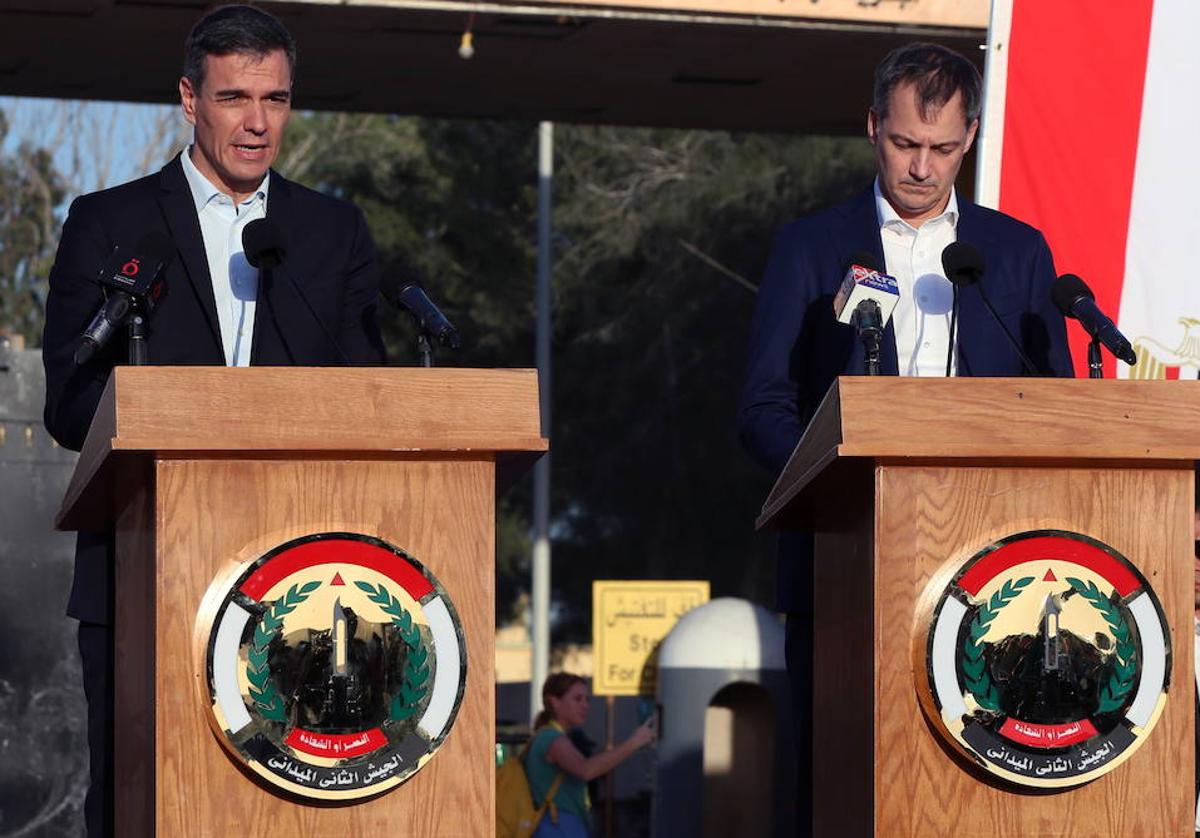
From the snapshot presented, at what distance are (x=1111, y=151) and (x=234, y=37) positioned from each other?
3.39 metres

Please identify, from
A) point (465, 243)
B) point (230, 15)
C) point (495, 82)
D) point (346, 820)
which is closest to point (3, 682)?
point (230, 15)

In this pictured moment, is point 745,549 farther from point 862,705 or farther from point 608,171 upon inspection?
point 862,705

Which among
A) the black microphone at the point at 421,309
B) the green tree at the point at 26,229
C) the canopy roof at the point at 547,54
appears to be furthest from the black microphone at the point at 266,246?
the green tree at the point at 26,229

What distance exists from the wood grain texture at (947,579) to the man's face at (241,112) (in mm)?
1682

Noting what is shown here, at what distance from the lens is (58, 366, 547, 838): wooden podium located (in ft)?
11.7

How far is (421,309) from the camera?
4199 millimetres

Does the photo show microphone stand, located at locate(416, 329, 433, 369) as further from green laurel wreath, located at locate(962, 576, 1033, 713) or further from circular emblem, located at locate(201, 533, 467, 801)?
green laurel wreath, located at locate(962, 576, 1033, 713)

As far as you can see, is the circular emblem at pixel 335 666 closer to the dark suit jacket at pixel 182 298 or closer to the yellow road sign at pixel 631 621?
the dark suit jacket at pixel 182 298

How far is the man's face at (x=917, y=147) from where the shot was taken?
4.91 metres

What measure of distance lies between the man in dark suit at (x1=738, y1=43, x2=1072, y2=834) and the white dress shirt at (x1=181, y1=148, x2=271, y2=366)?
43.8 inches

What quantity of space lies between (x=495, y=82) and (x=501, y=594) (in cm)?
2005

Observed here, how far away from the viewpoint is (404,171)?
107 feet

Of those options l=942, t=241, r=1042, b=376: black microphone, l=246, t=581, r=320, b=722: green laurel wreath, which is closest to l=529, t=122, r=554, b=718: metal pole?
l=942, t=241, r=1042, b=376: black microphone

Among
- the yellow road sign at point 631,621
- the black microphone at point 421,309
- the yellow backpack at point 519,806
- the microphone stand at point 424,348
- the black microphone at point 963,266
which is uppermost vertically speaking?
the black microphone at point 963,266
